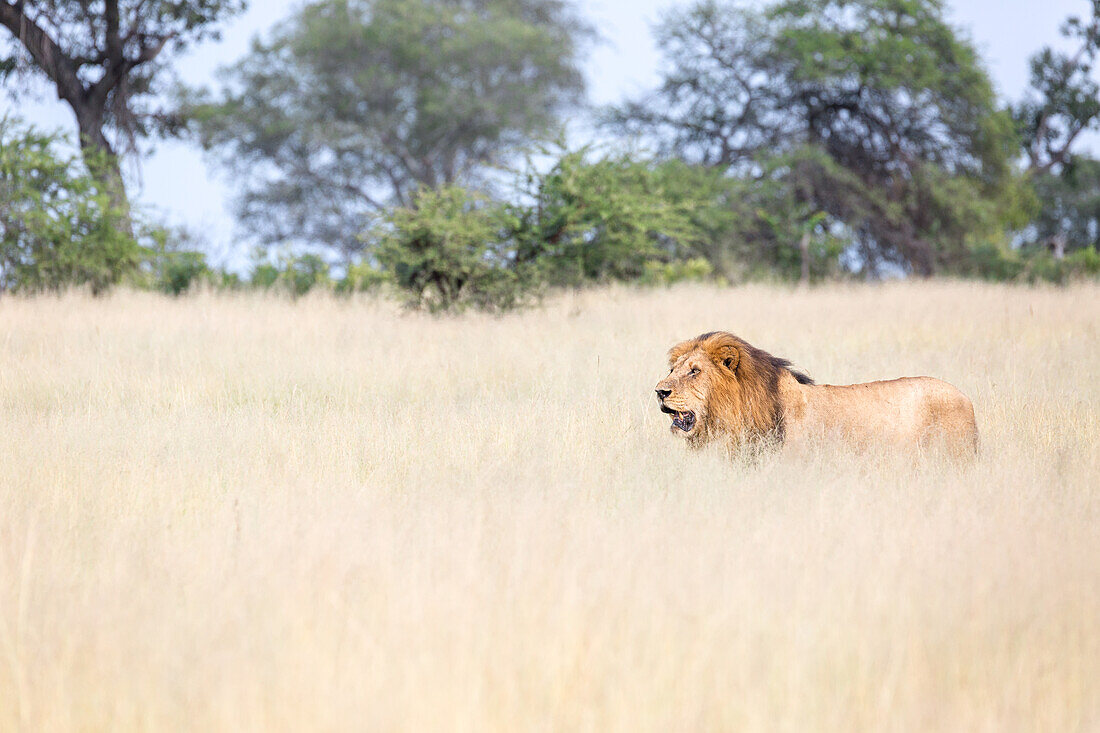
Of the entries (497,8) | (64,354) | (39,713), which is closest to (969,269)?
(497,8)

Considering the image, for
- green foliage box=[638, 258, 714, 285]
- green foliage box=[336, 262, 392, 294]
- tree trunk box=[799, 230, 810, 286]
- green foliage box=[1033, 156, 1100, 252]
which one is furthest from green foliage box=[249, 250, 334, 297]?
green foliage box=[1033, 156, 1100, 252]

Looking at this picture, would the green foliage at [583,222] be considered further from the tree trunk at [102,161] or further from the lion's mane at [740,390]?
the lion's mane at [740,390]

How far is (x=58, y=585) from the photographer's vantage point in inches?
131

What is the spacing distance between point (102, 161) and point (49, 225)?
2.18m

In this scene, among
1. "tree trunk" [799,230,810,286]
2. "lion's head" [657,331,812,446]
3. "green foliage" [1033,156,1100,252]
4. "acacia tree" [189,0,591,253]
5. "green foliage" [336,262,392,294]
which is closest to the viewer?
"lion's head" [657,331,812,446]

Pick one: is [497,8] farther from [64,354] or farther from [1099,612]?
[1099,612]

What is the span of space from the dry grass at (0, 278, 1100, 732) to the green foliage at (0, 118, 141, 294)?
8.80 meters

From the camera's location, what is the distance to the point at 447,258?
1282 centimetres

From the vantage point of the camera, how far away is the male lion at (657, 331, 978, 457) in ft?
16.1

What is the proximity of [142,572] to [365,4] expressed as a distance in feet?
93.4

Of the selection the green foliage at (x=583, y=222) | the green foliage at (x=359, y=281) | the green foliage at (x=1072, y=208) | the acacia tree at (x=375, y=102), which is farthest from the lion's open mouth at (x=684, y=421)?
the green foliage at (x=1072, y=208)

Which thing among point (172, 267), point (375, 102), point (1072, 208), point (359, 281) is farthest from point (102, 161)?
point (1072, 208)

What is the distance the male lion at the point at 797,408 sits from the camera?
16.1ft

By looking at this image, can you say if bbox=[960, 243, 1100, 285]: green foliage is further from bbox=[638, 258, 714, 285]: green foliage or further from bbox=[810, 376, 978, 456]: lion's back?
bbox=[810, 376, 978, 456]: lion's back
